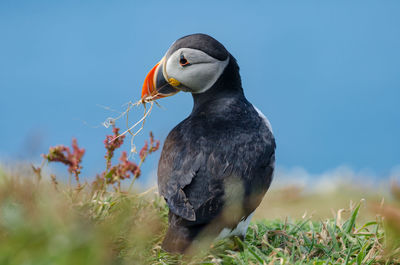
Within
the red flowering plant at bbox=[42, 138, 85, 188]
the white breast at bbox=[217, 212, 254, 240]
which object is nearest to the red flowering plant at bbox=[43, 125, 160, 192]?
the red flowering plant at bbox=[42, 138, 85, 188]

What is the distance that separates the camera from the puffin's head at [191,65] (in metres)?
4.63

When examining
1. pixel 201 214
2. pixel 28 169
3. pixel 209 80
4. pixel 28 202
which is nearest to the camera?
pixel 28 202

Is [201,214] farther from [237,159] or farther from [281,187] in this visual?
[281,187]

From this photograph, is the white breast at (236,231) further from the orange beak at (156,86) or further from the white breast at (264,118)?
the orange beak at (156,86)

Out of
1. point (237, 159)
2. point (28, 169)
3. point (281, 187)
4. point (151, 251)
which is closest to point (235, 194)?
point (237, 159)

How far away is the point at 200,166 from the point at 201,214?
0.39m

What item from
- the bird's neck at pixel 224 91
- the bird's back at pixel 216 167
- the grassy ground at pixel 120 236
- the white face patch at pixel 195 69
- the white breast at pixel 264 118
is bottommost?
the grassy ground at pixel 120 236

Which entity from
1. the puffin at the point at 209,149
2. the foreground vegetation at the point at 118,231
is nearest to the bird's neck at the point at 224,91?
the puffin at the point at 209,149

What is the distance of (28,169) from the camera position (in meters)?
3.36

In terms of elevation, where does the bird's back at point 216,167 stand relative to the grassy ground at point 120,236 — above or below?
above

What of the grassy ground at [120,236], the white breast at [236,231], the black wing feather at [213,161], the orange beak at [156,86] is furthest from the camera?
the orange beak at [156,86]

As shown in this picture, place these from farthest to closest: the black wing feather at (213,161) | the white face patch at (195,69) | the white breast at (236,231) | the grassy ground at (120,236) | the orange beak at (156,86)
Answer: the orange beak at (156,86), the white face patch at (195,69), the white breast at (236,231), the black wing feather at (213,161), the grassy ground at (120,236)

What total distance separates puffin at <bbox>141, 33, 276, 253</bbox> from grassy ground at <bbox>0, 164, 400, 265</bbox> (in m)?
0.22

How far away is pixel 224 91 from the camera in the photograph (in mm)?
4734
